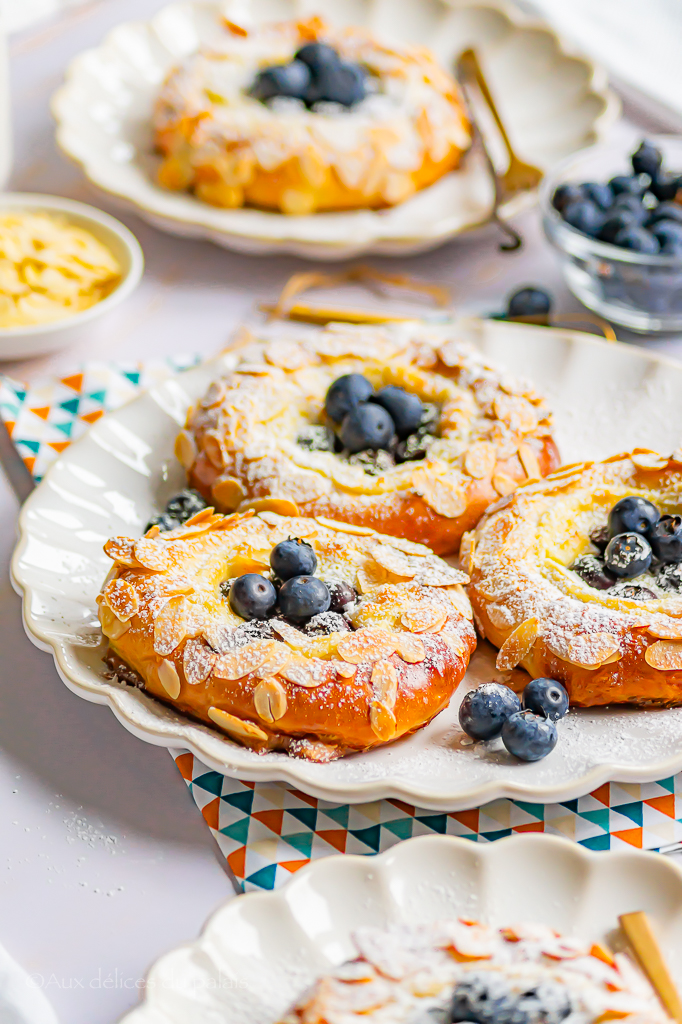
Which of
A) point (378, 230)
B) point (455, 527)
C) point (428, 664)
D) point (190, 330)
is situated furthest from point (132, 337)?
point (428, 664)

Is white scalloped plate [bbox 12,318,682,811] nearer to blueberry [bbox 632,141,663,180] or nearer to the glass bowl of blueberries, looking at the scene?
the glass bowl of blueberries

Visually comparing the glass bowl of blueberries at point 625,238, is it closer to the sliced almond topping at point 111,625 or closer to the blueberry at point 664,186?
the blueberry at point 664,186

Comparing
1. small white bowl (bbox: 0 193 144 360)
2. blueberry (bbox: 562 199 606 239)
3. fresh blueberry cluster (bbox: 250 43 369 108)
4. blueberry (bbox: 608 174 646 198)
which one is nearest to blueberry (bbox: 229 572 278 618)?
small white bowl (bbox: 0 193 144 360)

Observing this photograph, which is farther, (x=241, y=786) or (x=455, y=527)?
(x=455, y=527)

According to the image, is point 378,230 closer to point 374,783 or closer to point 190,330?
point 190,330

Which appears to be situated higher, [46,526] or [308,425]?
[308,425]

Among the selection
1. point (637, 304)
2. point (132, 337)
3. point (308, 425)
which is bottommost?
point (132, 337)
